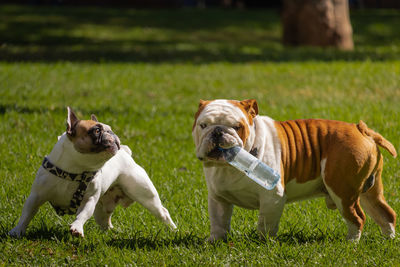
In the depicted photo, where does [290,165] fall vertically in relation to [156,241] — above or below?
above

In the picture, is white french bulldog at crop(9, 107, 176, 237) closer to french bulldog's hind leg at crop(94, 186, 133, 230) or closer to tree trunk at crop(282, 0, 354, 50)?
french bulldog's hind leg at crop(94, 186, 133, 230)

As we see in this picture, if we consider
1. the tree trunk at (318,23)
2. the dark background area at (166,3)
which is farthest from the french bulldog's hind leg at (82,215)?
the dark background area at (166,3)

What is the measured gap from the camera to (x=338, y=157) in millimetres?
4492

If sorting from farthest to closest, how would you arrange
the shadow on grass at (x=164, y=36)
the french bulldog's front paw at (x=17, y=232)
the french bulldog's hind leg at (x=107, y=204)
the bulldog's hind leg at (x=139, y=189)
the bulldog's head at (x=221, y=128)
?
the shadow on grass at (x=164, y=36), the french bulldog's hind leg at (x=107, y=204), the bulldog's hind leg at (x=139, y=189), the french bulldog's front paw at (x=17, y=232), the bulldog's head at (x=221, y=128)

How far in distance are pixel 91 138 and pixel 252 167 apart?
1.10m

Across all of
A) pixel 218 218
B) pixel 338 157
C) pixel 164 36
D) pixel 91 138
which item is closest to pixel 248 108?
pixel 338 157

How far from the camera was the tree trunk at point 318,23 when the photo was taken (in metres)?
17.7

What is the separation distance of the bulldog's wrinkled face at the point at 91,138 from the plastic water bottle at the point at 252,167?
0.76 metres

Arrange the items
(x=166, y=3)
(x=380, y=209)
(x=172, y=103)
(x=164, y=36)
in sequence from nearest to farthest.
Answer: (x=380, y=209) → (x=172, y=103) → (x=164, y=36) → (x=166, y=3)

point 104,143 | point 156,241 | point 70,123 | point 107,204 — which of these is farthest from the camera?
point 107,204

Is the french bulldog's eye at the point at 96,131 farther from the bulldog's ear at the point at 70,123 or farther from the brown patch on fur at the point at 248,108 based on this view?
the brown patch on fur at the point at 248,108

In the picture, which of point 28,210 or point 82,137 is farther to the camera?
point 28,210

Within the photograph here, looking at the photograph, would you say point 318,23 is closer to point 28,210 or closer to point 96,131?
point 96,131

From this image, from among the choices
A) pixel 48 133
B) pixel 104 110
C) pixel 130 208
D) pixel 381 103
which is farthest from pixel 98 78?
pixel 130 208
